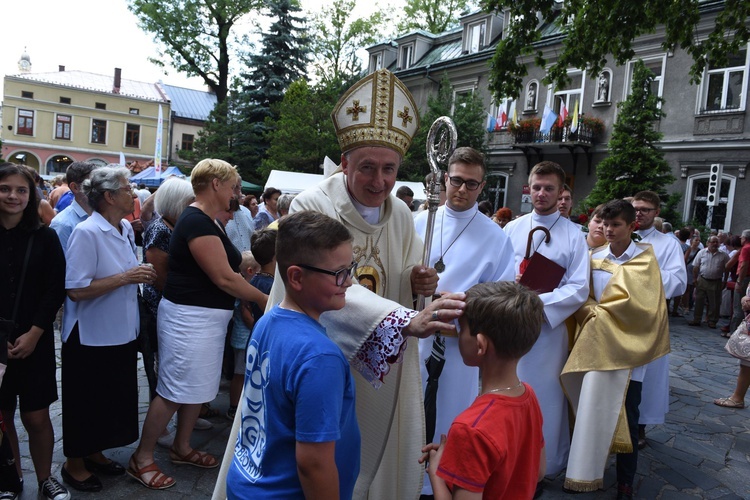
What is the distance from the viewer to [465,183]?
3395mm

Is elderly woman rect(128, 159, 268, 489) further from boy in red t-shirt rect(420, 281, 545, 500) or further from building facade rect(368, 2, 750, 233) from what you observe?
building facade rect(368, 2, 750, 233)

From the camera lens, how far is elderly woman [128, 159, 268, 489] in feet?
11.0

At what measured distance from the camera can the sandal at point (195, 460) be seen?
372 cm

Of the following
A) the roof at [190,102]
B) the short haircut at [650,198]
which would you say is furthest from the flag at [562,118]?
the roof at [190,102]

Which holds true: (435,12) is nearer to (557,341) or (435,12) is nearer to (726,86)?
(726,86)

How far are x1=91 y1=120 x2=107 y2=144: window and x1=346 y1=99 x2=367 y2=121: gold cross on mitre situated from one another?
158 ft

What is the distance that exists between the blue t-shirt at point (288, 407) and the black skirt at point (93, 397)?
1.98m

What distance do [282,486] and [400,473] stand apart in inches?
42.2

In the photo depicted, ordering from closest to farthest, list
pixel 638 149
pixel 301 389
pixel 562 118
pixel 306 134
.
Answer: pixel 301 389 < pixel 638 149 < pixel 562 118 < pixel 306 134

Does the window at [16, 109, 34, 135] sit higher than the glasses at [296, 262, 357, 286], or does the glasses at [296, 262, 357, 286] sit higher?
the window at [16, 109, 34, 135]

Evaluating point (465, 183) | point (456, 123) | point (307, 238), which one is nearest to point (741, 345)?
point (465, 183)

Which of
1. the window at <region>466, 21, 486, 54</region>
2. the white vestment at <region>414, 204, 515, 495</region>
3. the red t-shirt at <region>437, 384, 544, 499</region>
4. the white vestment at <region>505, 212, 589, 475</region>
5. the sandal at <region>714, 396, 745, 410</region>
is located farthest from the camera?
the window at <region>466, 21, 486, 54</region>

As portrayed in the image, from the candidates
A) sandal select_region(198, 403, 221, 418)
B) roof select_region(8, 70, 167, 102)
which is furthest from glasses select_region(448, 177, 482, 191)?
roof select_region(8, 70, 167, 102)

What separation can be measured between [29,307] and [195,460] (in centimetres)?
146
